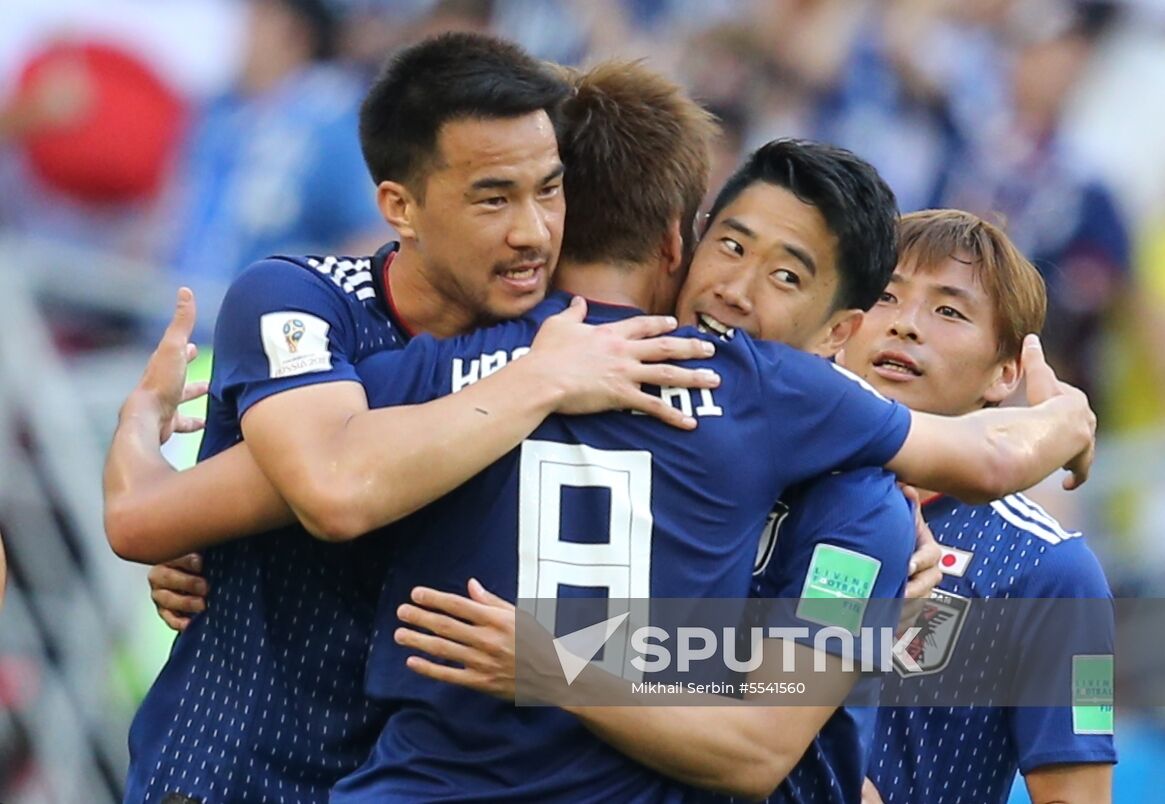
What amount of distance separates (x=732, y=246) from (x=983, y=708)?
1329 mm

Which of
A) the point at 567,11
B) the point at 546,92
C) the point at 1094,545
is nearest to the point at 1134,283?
the point at 1094,545

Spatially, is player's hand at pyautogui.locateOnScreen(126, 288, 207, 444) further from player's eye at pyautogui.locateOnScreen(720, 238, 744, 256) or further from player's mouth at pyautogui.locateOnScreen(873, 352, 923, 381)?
player's mouth at pyautogui.locateOnScreen(873, 352, 923, 381)

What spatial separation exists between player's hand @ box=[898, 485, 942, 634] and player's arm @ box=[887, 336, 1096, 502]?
147mm

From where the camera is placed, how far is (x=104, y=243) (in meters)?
A: 8.96

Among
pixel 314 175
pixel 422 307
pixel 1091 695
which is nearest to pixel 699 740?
pixel 422 307

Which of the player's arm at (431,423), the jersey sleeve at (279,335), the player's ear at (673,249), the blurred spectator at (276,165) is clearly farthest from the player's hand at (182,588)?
the blurred spectator at (276,165)

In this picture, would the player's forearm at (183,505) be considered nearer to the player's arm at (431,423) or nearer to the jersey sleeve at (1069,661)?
the player's arm at (431,423)

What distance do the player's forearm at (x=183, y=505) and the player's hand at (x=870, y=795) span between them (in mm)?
1403

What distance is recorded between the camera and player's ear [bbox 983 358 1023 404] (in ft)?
15.1

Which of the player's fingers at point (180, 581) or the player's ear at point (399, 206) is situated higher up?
the player's ear at point (399, 206)

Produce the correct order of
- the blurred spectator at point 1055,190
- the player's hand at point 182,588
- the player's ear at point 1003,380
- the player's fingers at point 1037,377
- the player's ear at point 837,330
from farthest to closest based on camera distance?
1. the blurred spectator at point 1055,190
2. the player's ear at point 1003,380
3. the player's fingers at point 1037,377
4. the player's hand at point 182,588
5. the player's ear at point 837,330

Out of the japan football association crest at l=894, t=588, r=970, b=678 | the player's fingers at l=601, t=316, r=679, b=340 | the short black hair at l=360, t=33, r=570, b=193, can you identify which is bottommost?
the japan football association crest at l=894, t=588, r=970, b=678

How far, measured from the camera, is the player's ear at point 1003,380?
4.59m

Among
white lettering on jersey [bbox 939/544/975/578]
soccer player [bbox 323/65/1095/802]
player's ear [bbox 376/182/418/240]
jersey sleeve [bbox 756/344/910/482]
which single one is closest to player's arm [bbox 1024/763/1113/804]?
white lettering on jersey [bbox 939/544/975/578]
